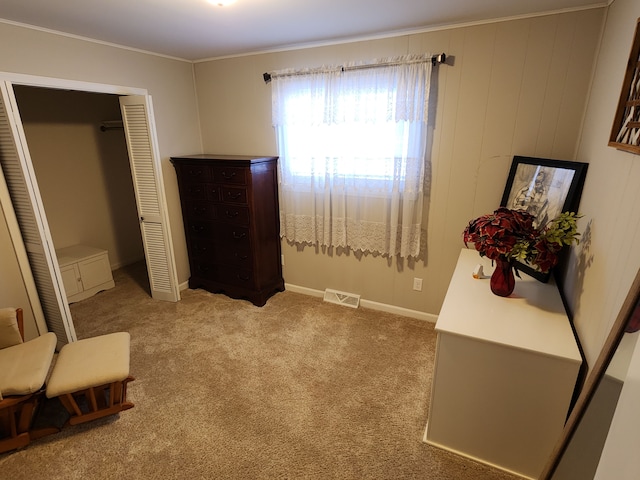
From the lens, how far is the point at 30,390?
1.70 meters

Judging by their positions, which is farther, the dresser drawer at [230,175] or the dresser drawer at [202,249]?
the dresser drawer at [202,249]

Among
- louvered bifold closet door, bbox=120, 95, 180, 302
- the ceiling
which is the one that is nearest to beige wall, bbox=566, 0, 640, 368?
A: the ceiling

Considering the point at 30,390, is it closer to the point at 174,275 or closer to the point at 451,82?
the point at 174,275

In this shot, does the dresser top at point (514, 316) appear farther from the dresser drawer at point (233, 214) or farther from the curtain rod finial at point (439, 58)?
the dresser drawer at point (233, 214)

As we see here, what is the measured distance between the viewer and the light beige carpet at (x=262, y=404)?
1676mm

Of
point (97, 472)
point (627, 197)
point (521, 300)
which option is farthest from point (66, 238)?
point (627, 197)

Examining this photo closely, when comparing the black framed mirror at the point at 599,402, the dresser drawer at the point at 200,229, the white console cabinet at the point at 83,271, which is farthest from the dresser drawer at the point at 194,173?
the black framed mirror at the point at 599,402

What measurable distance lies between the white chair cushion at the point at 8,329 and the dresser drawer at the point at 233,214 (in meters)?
1.62

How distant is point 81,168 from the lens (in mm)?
3807

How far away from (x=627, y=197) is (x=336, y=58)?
2222mm

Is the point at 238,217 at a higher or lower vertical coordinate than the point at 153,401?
higher

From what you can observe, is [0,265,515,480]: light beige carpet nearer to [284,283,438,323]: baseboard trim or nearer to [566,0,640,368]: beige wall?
[284,283,438,323]: baseboard trim

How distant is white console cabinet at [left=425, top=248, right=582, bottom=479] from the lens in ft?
4.69

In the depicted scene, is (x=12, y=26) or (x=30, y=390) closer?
(x=30, y=390)
